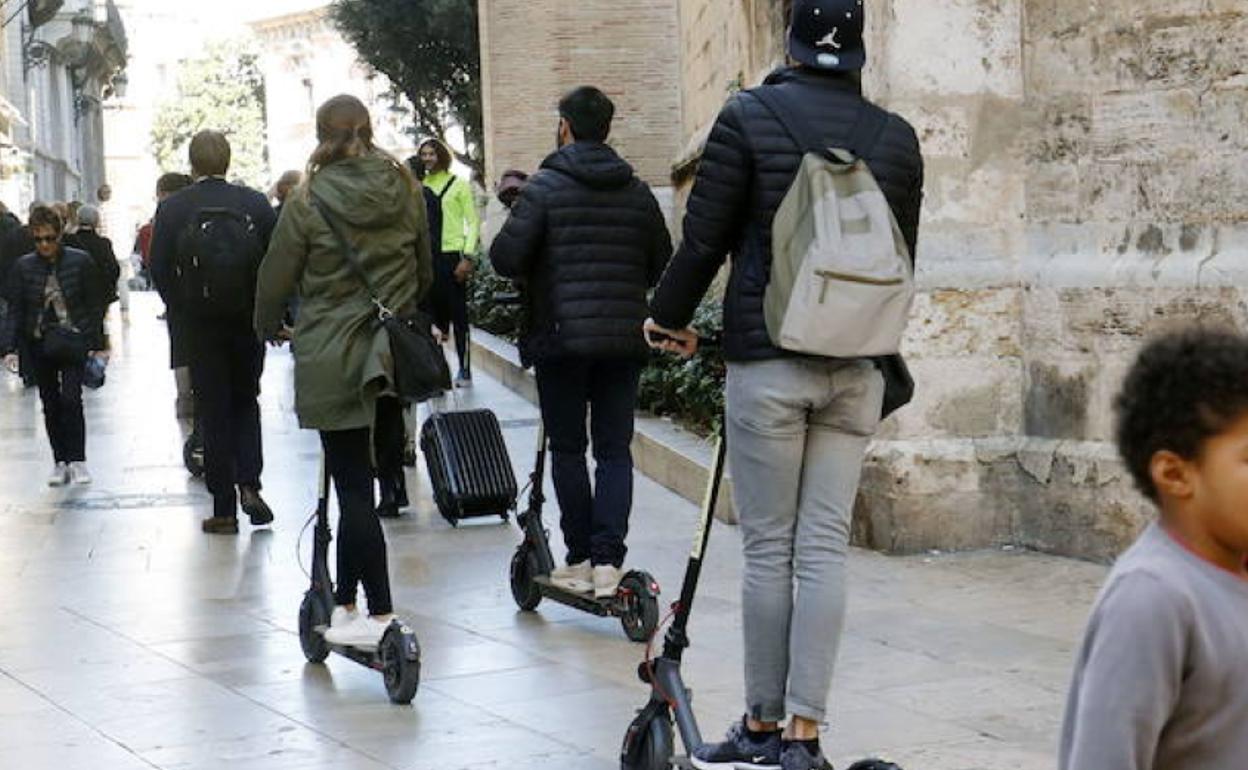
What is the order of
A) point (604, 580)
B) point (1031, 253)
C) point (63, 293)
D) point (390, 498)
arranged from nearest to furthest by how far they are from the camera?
point (604, 580), point (1031, 253), point (390, 498), point (63, 293)

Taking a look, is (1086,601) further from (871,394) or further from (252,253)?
(252,253)

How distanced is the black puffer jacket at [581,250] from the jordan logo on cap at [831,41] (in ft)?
8.05

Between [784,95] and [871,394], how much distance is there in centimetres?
74

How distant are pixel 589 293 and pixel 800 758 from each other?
2.90m

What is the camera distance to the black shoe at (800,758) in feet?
17.6

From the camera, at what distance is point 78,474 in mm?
13625

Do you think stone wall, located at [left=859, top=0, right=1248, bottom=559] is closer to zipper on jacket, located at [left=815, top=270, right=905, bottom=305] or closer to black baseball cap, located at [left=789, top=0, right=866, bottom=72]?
black baseball cap, located at [left=789, top=0, right=866, bottom=72]

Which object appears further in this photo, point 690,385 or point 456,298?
point 456,298

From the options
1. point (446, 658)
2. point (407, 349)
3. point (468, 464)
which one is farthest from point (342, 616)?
point (468, 464)

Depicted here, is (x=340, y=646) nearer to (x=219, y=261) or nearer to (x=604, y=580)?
(x=604, y=580)

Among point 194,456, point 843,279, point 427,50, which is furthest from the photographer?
point 427,50

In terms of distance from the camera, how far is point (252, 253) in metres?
10.9

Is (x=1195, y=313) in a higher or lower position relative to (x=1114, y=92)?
lower

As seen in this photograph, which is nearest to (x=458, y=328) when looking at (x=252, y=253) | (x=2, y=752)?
(x=252, y=253)
